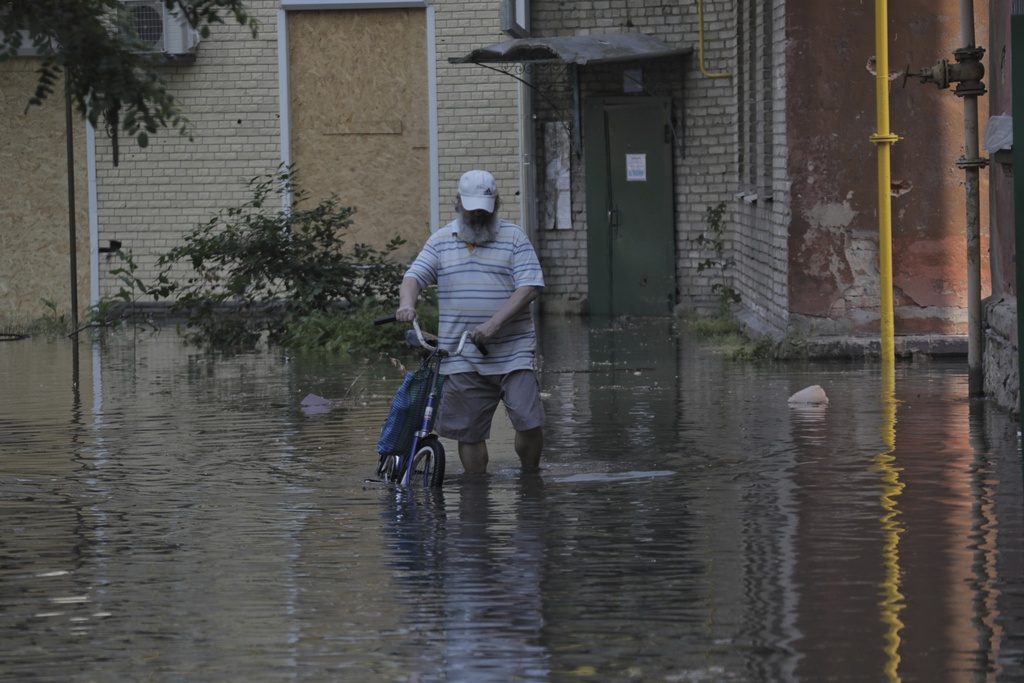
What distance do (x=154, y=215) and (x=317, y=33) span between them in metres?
3.09

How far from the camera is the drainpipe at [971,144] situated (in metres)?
11.6

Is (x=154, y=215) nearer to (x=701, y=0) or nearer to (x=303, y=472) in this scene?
(x=701, y=0)

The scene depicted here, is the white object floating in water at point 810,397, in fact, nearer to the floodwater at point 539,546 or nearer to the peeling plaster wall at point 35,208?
the floodwater at point 539,546

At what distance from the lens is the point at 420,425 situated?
850 cm

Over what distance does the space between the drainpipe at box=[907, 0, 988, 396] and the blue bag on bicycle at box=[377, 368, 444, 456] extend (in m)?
4.75

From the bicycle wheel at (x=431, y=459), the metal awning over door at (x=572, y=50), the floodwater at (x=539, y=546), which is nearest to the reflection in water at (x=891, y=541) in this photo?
the floodwater at (x=539, y=546)

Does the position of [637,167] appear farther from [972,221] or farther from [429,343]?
[429,343]

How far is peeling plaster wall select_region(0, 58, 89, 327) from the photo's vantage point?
22.1 m

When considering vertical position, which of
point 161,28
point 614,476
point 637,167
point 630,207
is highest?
point 161,28

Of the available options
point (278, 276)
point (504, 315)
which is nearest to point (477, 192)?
point (504, 315)

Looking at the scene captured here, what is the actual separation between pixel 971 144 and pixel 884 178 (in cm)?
220

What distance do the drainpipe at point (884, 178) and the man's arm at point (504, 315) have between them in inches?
234

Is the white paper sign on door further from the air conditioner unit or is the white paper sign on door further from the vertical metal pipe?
the vertical metal pipe

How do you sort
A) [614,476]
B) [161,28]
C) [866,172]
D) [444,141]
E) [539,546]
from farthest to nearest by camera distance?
[444,141] → [161,28] → [866,172] → [614,476] → [539,546]
